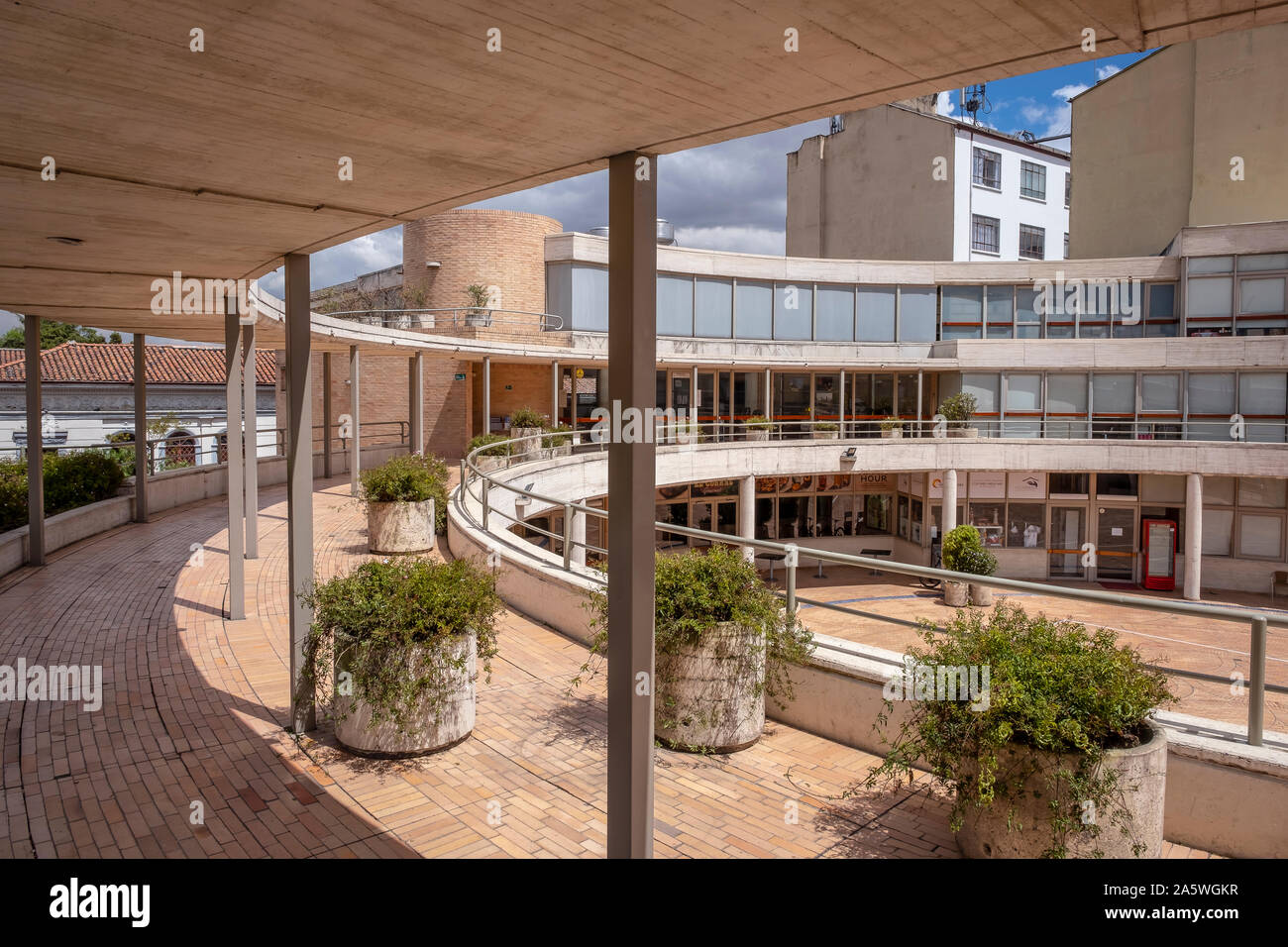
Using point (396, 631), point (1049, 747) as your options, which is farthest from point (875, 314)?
A: point (1049, 747)

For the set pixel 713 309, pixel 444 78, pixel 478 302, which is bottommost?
pixel 444 78

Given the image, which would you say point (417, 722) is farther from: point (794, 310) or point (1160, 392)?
point (1160, 392)

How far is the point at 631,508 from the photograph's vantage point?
3.62 meters

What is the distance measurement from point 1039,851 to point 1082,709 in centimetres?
70

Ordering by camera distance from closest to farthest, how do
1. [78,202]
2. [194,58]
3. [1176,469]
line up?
[194,58]
[78,202]
[1176,469]

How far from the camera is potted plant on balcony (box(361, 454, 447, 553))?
42.0 ft

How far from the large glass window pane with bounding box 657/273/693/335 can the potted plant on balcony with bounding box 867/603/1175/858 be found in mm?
26819

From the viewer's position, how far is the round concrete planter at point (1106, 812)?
4000 mm

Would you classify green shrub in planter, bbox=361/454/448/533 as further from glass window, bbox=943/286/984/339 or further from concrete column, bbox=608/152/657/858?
glass window, bbox=943/286/984/339

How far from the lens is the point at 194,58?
289 cm

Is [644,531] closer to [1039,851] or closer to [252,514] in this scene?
[1039,851]

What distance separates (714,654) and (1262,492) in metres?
30.3

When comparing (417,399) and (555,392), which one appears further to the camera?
(555,392)
